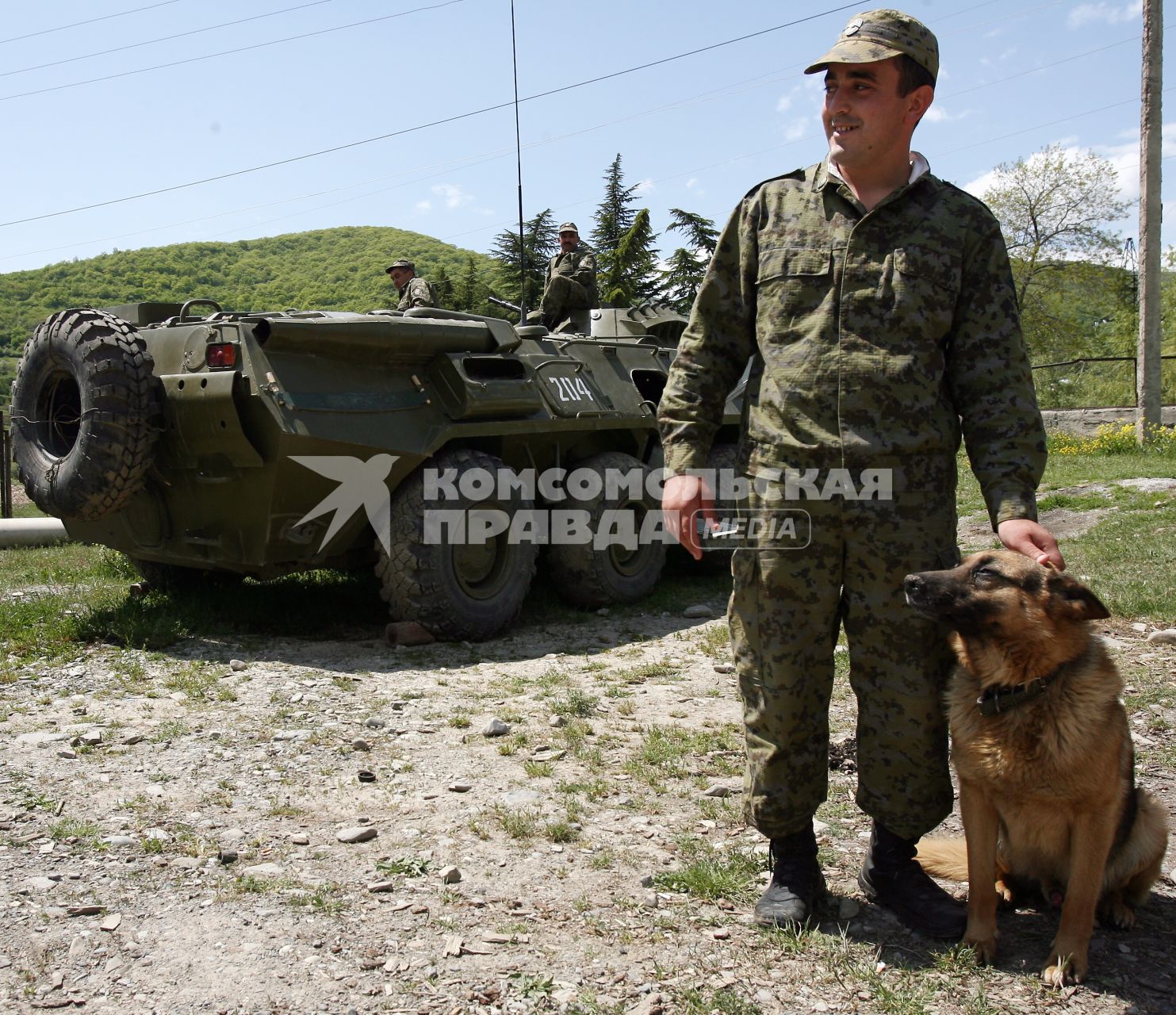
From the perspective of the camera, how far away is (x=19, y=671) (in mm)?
5891

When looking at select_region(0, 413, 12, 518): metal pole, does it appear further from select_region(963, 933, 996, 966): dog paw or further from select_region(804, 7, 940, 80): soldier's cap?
select_region(963, 933, 996, 966): dog paw

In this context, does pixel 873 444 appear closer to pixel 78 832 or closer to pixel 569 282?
pixel 78 832

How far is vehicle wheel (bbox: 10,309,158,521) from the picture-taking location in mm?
6238

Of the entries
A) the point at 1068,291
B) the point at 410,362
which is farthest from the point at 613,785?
the point at 1068,291

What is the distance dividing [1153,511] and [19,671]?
29.0 ft

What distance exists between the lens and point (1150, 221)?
15.3 m

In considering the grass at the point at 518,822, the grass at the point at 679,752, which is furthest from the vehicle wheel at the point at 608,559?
the grass at the point at 518,822

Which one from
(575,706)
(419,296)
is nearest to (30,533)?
(419,296)

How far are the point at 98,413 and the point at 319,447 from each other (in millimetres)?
1238

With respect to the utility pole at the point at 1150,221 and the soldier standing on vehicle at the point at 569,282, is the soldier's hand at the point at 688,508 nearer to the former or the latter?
the soldier standing on vehicle at the point at 569,282

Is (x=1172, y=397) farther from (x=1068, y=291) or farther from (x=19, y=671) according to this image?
(x=19, y=671)

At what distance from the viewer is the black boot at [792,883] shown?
9.95 ft

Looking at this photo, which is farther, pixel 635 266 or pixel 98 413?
pixel 635 266

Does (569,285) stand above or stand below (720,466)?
above
